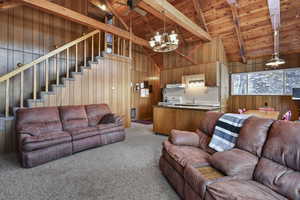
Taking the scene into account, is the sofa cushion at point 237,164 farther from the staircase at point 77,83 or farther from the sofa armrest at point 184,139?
the staircase at point 77,83

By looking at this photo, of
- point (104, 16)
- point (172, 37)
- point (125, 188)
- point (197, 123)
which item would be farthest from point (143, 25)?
point (125, 188)

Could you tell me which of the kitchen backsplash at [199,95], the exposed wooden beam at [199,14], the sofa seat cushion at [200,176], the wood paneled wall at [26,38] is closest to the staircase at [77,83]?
the wood paneled wall at [26,38]

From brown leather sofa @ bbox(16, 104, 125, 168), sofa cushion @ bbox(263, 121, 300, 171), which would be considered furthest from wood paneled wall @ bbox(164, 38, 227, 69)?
sofa cushion @ bbox(263, 121, 300, 171)

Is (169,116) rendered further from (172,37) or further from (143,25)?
(143,25)

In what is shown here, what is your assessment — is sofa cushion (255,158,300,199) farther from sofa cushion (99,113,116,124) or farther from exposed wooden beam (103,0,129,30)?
exposed wooden beam (103,0,129,30)

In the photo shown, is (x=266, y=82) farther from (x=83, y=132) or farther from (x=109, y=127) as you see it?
(x=83, y=132)

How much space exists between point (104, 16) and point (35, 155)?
6.13m

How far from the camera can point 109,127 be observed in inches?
160

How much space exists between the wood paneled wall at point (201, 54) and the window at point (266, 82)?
1.27 m

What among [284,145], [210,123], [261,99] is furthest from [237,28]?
[284,145]

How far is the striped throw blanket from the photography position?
2.09 meters

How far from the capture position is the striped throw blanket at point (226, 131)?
6.87 feet

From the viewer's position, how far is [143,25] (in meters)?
7.14

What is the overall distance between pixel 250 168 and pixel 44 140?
3308 mm
